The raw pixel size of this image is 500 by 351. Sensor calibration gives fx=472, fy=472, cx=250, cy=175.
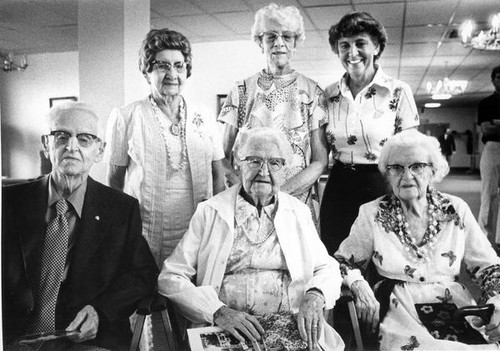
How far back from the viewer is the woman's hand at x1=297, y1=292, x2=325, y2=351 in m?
1.61

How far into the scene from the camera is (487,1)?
12.7 ft

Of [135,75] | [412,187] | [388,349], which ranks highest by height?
[135,75]

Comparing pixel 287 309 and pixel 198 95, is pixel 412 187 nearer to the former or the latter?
pixel 287 309

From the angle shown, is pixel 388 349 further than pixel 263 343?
Yes

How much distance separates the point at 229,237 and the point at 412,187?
30.0 inches

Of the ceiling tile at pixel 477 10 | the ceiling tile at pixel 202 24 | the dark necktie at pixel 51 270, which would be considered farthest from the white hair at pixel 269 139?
the ceiling tile at pixel 477 10

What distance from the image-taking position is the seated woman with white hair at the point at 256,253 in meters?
1.77

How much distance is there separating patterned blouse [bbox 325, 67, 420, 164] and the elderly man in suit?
1.14 meters

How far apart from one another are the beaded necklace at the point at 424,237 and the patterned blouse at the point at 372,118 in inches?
16.1

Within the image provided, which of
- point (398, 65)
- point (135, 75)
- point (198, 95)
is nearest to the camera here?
point (135, 75)

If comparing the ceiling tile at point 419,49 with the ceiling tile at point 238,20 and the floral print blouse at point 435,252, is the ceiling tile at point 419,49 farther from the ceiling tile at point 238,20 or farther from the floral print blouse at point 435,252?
the floral print blouse at point 435,252

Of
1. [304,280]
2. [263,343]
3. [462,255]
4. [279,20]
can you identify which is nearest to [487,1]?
[279,20]

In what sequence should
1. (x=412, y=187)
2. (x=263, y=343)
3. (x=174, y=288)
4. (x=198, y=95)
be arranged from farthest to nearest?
(x=198, y=95) < (x=412, y=187) < (x=174, y=288) < (x=263, y=343)

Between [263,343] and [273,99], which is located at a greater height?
[273,99]
